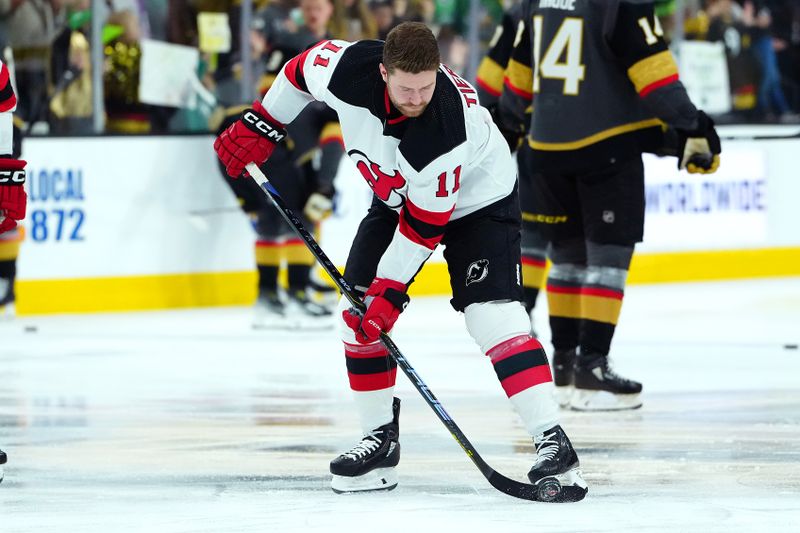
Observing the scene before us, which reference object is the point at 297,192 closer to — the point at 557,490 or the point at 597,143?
the point at 597,143

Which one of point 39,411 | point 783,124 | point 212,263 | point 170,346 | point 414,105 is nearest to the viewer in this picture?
point 414,105

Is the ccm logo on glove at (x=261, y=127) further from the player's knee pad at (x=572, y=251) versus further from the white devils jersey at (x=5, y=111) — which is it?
the player's knee pad at (x=572, y=251)

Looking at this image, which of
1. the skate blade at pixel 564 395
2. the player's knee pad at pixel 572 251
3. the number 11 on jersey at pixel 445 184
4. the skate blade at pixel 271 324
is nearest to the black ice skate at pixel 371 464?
the number 11 on jersey at pixel 445 184

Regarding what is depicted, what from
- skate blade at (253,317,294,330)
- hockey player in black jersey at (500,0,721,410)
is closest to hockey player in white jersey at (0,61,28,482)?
hockey player in black jersey at (500,0,721,410)

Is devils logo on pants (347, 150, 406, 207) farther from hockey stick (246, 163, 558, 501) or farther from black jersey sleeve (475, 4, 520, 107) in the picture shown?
black jersey sleeve (475, 4, 520, 107)

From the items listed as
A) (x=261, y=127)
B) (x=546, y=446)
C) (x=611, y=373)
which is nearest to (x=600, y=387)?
(x=611, y=373)

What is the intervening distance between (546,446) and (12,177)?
141cm

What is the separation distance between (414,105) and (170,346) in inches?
125

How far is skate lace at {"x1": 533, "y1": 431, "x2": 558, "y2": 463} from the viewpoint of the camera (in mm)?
3512

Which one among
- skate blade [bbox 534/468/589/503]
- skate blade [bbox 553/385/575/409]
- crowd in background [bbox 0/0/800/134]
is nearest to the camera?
skate blade [bbox 534/468/589/503]

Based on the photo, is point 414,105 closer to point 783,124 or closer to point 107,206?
point 107,206

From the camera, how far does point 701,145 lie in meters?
4.62

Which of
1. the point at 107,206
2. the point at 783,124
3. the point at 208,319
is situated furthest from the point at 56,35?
the point at 783,124

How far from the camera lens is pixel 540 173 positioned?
4844 mm
